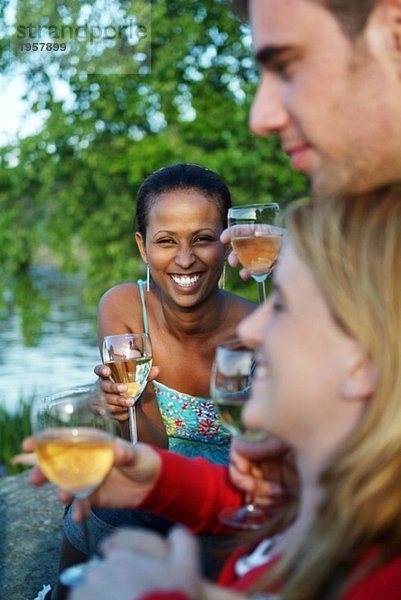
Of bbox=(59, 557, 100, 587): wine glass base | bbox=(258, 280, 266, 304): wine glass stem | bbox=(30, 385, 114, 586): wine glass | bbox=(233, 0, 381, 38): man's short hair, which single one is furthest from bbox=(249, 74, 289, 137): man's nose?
bbox=(258, 280, 266, 304): wine glass stem

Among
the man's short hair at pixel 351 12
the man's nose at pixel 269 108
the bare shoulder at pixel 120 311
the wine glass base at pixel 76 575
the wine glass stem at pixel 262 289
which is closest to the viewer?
the wine glass base at pixel 76 575

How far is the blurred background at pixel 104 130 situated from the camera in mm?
14648

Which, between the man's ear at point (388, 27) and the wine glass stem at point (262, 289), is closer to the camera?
the man's ear at point (388, 27)

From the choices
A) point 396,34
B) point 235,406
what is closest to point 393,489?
point 235,406

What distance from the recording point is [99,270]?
15672 millimetres

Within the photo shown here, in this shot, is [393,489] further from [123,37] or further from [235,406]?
[123,37]

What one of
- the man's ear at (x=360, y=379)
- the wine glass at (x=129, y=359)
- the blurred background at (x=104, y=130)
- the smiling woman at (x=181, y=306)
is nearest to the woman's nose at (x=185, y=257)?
the smiling woman at (x=181, y=306)

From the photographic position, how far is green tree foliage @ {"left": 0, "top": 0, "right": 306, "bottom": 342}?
578 inches

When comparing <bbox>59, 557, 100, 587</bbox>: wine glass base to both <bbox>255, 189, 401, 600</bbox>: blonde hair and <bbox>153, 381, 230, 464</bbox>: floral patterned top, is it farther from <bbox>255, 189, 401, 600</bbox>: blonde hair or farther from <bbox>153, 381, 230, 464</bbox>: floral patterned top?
<bbox>153, 381, 230, 464</bbox>: floral patterned top

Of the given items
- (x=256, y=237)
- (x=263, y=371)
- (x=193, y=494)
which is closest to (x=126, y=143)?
(x=256, y=237)

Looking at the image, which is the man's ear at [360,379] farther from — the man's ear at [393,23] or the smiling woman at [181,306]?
the smiling woman at [181,306]

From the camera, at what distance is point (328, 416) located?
5.45ft

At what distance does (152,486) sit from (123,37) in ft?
46.0

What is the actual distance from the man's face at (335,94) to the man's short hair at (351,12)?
1 cm
